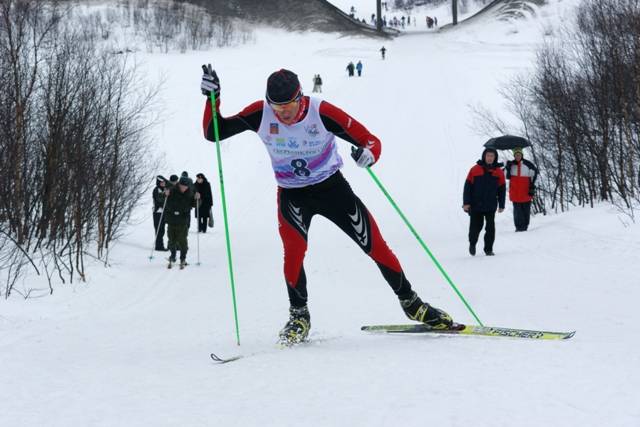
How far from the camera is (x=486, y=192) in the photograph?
10.9 metres

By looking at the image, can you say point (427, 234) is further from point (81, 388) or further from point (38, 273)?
point (81, 388)

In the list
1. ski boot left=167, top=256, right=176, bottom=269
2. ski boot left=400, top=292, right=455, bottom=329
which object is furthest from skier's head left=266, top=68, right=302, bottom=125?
ski boot left=167, top=256, right=176, bottom=269

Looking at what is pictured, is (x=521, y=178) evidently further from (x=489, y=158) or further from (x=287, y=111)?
(x=287, y=111)

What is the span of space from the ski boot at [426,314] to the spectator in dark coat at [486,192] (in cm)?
588

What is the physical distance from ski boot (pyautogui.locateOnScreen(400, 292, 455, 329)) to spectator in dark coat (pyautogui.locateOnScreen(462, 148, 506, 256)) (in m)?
5.88

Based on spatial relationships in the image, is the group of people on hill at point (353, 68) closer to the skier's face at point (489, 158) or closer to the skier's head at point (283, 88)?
the skier's face at point (489, 158)

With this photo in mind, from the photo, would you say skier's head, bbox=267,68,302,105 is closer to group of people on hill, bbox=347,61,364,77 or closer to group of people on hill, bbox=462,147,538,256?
group of people on hill, bbox=462,147,538,256

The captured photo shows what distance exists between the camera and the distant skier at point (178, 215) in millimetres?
12344

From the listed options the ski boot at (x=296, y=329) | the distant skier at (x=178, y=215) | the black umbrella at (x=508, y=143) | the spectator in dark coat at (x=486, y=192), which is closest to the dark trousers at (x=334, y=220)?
the ski boot at (x=296, y=329)

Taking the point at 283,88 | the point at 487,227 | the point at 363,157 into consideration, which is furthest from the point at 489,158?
the point at 283,88

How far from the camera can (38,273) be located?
8977 mm

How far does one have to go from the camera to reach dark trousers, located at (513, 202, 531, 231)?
13.3m

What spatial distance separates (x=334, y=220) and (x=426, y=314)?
3.40ft

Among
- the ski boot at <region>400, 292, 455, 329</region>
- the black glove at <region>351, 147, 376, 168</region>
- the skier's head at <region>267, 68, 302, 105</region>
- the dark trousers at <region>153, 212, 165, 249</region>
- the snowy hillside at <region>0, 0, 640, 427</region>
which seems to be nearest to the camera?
the snowy hillside at <region>0, 0, 640, 427</region>
